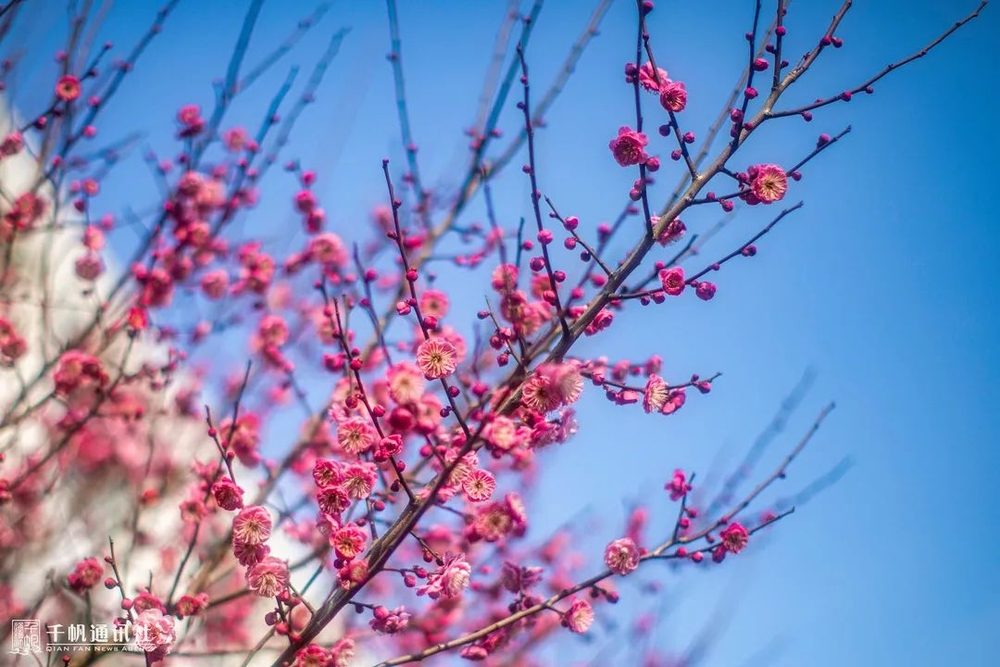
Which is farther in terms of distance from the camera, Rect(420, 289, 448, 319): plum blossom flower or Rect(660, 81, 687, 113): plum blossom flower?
Rect(420, 289, 448, 319): plum blossom flower

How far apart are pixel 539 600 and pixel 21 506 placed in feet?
13.5

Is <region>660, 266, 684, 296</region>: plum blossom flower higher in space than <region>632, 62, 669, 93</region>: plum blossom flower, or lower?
lower

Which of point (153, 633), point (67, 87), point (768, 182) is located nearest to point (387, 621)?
point (153, 633)

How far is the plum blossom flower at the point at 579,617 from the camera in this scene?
9.49 ft

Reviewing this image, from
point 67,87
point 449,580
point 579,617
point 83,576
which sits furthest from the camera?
point 67,87

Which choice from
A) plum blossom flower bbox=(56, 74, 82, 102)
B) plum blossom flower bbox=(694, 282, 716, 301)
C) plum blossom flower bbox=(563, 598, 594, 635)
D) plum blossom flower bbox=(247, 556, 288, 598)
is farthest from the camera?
plum blossom flower bbox=(56, 74, 82, 102)

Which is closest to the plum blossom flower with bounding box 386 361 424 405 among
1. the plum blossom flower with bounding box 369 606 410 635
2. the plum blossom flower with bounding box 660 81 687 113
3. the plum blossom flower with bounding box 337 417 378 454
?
the plum blossom flower with bounding box 337 417 378 454

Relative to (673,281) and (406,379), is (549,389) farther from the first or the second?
(406,379)

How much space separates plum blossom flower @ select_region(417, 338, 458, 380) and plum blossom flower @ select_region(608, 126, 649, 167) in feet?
3.23

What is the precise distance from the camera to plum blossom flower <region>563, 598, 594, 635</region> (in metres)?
2.89

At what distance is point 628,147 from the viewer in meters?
2.45

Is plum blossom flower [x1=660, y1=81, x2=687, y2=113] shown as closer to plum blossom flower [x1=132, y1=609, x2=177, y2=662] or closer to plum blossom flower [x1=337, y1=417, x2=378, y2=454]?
plum blossom flower [x1=337, y1=417, x2=378, y2=454]

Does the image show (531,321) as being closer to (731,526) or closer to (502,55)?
(731,526)

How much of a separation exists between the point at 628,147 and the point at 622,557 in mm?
1676
